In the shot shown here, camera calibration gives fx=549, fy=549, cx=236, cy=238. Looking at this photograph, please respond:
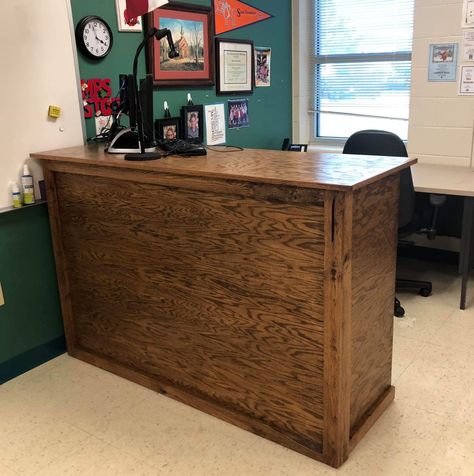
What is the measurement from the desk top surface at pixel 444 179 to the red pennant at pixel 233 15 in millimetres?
1557

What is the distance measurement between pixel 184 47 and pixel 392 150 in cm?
142

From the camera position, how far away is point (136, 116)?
8.00 feet

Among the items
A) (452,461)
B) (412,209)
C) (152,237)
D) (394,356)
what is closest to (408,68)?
(412,209)

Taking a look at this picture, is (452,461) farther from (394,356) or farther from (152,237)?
(152,237)

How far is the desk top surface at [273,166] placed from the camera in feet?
5.78

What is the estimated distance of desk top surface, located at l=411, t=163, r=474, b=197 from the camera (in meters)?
3.06

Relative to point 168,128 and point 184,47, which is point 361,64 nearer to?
point 184,47

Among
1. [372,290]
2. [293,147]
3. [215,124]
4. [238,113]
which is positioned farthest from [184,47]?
[372,290]

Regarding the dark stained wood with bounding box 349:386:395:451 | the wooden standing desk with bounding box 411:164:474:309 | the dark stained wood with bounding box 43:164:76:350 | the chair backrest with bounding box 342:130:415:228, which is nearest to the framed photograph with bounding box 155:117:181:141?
the dark stained wood with bounding box 43:164:76:350

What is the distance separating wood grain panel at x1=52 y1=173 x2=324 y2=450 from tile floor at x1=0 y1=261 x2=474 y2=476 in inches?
4.9

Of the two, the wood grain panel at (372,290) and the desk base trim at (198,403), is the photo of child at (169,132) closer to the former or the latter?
the desk base trim at (198,403)

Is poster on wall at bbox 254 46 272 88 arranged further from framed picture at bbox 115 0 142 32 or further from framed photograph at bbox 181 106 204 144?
framed picture at bbox 115 0 142 32

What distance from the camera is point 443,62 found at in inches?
144

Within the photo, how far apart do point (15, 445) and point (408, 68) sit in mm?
3658
